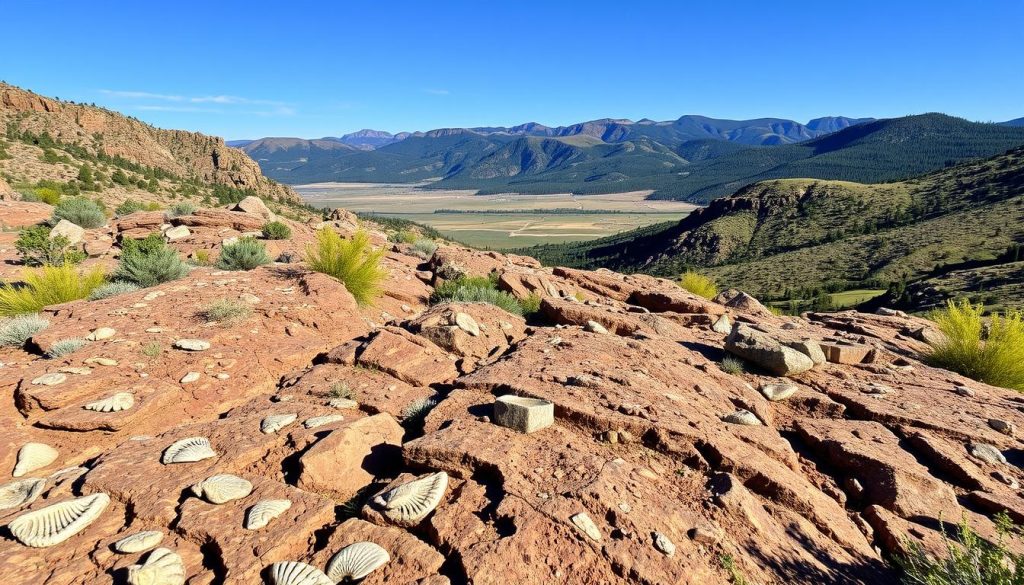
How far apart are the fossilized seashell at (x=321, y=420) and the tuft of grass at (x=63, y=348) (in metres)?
3.56

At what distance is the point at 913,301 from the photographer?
4256cm

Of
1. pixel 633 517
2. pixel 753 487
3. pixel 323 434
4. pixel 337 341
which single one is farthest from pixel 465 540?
pixel 337 341

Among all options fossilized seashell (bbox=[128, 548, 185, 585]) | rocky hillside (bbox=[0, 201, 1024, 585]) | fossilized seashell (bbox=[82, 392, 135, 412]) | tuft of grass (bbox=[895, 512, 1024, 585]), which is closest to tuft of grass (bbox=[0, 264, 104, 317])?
rocky hillside (bbox=[0, 201, 1024, 585])

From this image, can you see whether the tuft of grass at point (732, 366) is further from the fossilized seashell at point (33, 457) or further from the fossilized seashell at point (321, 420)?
the fossilized seashell at point (33, 457)

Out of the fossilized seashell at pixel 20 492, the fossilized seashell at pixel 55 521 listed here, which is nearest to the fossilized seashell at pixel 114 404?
the fossilized seashell at pixel 20 492

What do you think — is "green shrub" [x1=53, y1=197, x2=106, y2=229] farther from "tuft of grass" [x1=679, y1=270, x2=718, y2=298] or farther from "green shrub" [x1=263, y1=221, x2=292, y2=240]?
"tuft of grass" [x1=679, y1=270, x2=718, y2=298]

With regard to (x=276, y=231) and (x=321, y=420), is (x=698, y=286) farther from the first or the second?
(x=321, y=420)

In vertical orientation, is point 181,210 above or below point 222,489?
above

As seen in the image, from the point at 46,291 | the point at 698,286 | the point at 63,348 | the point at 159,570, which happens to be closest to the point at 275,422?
the point at 159,570

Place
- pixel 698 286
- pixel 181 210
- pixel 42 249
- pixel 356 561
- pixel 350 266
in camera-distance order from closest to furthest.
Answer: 1. pixel 356 561
2. pixel 350 266
3. pixel 42 249
4. pixel 698 286
5. pixel 181 210

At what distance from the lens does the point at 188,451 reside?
14.1ft

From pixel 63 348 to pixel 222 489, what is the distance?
13.2 feet

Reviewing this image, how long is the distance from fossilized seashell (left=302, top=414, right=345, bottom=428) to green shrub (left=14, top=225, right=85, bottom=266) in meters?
10.7

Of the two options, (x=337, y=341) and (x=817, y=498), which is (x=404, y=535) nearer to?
(x=817, y=498)
